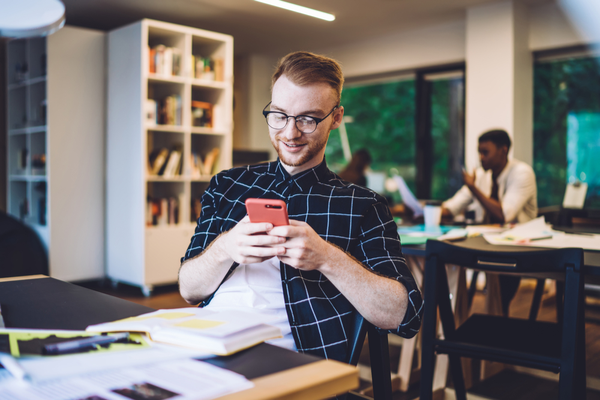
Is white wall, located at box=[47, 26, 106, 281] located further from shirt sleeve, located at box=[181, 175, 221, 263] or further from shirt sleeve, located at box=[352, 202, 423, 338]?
shirt sleeve, located at box=[352, 202, 423, 338]

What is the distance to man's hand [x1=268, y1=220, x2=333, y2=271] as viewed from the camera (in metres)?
1.01

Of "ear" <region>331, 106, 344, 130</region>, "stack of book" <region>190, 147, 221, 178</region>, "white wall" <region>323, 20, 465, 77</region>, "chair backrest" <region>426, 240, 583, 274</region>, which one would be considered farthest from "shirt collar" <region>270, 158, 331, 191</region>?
"white wall" <region>323, 20, 465, 77</region>

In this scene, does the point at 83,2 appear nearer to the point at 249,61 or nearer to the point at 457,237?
the point at 249,61

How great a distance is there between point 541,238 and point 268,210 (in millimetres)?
1578

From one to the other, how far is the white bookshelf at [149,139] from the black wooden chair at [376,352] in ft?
11.4

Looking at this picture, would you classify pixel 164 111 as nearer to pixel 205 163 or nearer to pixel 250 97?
pixel 205 163

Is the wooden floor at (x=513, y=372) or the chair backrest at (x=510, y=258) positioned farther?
the wooden floor at (x=513, y=372)

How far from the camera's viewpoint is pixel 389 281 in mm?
1157

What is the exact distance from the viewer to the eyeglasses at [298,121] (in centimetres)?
130

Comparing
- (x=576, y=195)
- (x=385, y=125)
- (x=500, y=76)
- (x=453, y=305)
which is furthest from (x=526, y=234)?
(x=385, y=125)

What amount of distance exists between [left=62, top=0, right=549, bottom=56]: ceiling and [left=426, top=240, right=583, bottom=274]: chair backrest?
346 cm

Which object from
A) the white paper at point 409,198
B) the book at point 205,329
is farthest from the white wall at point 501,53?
the book at point 205,329

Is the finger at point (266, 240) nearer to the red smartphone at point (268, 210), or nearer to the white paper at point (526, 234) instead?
the red smartphone at point (268, 210)

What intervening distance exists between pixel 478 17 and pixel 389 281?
4431 millimetres
